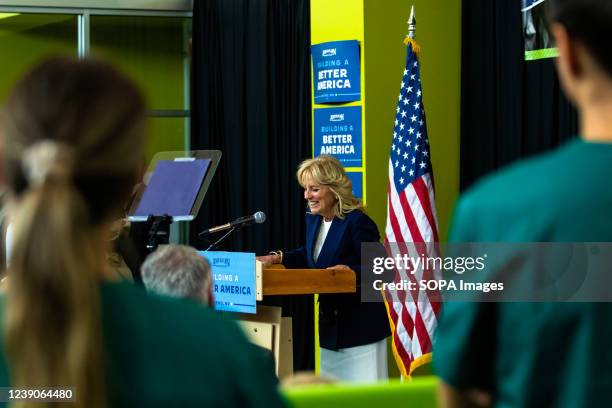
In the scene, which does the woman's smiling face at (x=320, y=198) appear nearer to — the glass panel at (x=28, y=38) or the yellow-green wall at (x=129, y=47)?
the yellow-green wall at (x=129, y=47)

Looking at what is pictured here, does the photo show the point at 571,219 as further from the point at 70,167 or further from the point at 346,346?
the point at 346,346

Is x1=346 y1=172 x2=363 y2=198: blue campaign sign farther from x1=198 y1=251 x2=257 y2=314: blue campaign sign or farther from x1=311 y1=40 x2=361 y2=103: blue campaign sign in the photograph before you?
x1=198 y1=251 x2=257 y2=314: blue campaign sign

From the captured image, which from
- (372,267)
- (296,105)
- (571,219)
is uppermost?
Answer: (296,105)

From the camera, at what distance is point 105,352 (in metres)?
1.12

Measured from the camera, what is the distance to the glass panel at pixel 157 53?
9039 millimetres

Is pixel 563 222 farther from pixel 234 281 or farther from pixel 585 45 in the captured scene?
pixel 234 281

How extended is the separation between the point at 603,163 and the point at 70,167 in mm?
638

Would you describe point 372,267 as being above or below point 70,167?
below

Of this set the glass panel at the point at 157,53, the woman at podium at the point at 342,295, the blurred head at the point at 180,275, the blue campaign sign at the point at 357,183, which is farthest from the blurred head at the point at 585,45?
the glass panel at the point at 157,53

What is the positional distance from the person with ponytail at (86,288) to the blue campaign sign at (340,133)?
5.95 meters

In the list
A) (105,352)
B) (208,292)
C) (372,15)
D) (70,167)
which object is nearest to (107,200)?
(70,167)

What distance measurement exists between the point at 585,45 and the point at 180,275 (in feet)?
5.81

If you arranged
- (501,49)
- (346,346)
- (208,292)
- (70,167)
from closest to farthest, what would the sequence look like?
(70,167) → (208,292) → (346,346) → (501,49)

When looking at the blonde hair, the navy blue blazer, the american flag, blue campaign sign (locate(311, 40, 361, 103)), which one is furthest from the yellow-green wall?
the navy blue blazer
